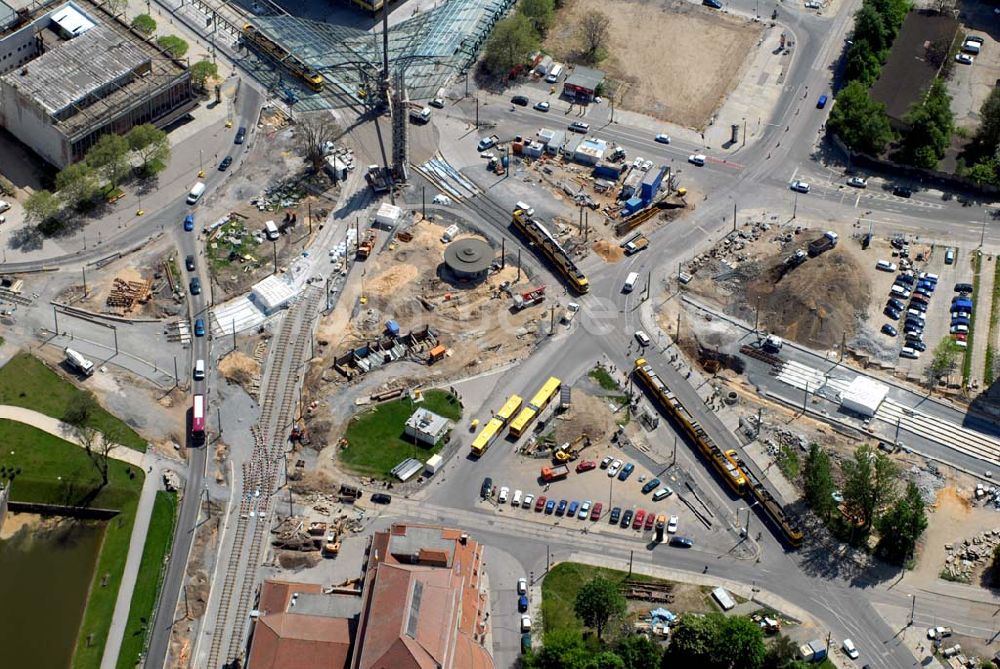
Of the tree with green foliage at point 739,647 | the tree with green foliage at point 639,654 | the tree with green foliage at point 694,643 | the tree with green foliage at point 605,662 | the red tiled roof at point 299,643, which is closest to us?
the red tiled roof at point 299,643

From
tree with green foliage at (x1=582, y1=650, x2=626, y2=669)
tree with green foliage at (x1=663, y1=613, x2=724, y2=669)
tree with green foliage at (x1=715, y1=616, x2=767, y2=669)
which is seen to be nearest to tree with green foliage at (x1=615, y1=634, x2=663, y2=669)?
tree with green foliage at (x1=582, y1=650, x2=626, y2=669)

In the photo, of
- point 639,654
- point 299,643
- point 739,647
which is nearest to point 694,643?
point 739,647

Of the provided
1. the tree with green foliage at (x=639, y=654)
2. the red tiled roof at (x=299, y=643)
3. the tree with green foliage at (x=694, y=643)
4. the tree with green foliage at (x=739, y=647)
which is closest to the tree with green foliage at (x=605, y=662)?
the tree with green foliage at (x=639, y=654)

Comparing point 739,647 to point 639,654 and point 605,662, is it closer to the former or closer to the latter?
point 639,654

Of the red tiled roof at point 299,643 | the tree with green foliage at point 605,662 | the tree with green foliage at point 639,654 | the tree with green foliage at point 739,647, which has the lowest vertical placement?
the red tiled roof at point 299,643

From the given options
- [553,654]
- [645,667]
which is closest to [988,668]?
[645,667]

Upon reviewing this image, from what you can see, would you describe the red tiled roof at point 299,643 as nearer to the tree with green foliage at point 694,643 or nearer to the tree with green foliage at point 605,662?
the tree with green foliage at point 605,662

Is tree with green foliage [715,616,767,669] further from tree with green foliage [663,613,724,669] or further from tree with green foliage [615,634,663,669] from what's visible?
tree with green foliage [615,634,663,669]
